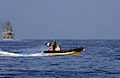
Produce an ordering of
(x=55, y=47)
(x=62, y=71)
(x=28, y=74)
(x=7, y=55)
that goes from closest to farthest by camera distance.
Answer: (x=28, y=74) → (x=62, y=71) → (x=55, y=47) → (x=7, y=55)

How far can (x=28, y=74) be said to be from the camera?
161 feet

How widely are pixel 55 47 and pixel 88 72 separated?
25.1m

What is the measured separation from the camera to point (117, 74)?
49344 millimetres

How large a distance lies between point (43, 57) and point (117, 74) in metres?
33.0

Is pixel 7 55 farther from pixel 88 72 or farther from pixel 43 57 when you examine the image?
pixel 88 72

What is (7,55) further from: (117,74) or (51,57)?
(117,74)

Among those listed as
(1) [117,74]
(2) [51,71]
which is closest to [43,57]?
(2) [51,71]

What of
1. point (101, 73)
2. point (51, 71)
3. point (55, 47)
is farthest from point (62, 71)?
point (55, 47)

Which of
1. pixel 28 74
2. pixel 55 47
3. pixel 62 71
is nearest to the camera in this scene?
pixel 28 74

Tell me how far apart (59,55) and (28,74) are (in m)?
31.3

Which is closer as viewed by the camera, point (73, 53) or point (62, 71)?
point (62, 71)

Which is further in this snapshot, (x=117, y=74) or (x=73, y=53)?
(x=73, y=53)

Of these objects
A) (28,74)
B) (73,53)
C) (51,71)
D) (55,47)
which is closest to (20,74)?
(28,74)

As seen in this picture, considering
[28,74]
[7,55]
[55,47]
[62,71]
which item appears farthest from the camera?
[7,55]
